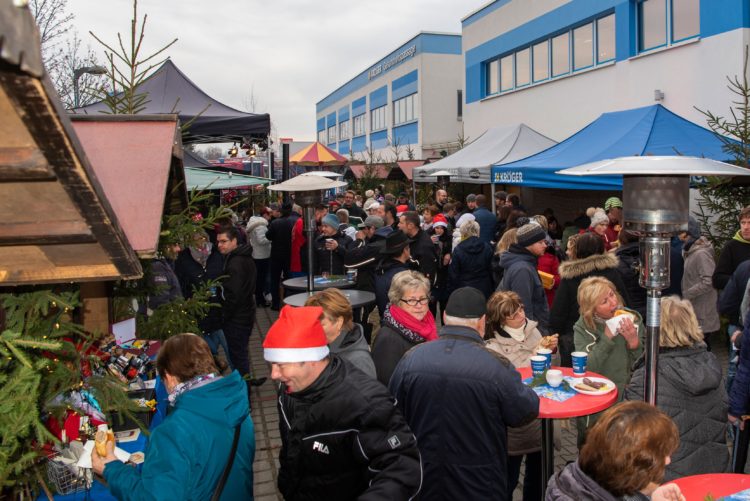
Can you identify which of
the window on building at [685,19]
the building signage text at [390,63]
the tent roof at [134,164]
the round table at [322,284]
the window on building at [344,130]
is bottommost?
the round table at [322,284]

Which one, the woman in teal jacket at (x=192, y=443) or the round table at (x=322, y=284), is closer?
the woman in teal jacket at (x=192, y=443)

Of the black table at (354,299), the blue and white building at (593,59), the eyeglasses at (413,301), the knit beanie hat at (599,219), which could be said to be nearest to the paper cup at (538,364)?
the eyeglasses at (413,301)

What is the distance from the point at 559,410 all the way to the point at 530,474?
739 millimetres

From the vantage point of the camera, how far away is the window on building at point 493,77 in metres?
22.0

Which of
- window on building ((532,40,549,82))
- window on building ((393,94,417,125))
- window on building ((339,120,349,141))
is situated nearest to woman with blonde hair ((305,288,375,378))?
window on building ((532,40,549,82))

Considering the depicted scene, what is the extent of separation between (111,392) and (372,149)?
138ft

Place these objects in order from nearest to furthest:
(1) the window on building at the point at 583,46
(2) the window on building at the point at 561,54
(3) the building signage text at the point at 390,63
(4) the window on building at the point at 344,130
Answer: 1. (1) the window on building at the point at 583,46
2. (2) the window on building at the point at 561,54
3. (3) the building signage text at the point at 390,63
4. (4) the window on building at the point at 344,130

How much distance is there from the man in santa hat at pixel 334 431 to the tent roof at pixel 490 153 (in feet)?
35.6

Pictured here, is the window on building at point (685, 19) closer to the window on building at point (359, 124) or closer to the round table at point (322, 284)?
the round table at point (322, 284)

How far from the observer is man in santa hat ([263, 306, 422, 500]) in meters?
2.71

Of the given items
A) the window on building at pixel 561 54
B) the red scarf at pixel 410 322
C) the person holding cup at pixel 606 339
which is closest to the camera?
the red scarf at pixel 410 322

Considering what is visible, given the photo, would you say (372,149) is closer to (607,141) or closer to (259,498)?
(607,141)

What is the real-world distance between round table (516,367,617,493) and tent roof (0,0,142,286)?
9.38ft

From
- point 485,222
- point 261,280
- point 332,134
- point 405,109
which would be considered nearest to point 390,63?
point 405,109
